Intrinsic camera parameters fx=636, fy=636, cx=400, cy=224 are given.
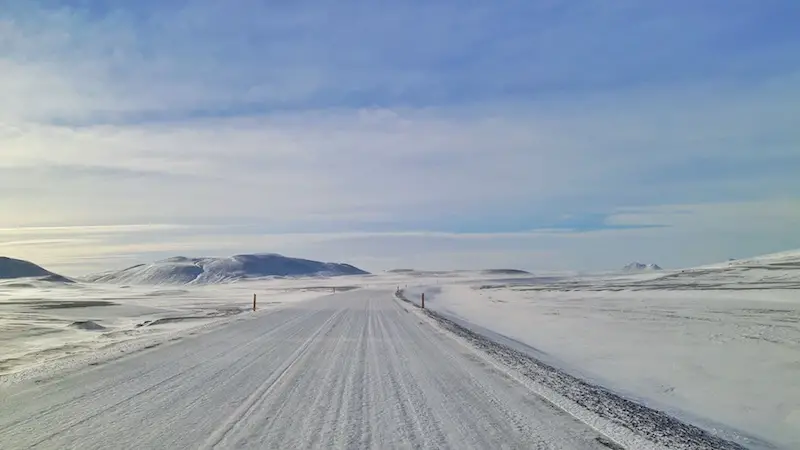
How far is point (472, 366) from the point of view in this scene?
1293 centimetres

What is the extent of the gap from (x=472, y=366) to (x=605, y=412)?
447 cm

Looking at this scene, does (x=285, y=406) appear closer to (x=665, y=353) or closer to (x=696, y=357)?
(x=696, y=357)

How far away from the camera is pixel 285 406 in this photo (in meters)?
8.60

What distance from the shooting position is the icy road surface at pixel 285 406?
22.4 ft

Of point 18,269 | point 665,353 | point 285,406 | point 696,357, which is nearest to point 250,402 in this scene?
point 285,406

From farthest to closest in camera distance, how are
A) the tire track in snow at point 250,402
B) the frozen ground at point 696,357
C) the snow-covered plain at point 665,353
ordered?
the snow-covered plain at point 665,353
the frozen ground at point 696,357
the tire track in snow at point 250,402

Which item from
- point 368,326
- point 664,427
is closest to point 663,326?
point 368,326

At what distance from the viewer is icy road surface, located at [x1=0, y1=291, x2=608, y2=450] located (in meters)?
6.83

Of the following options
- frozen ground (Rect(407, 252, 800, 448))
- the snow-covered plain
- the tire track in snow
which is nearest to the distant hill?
the snow-covered plain

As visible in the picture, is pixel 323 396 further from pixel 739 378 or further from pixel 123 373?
pixel 739 378

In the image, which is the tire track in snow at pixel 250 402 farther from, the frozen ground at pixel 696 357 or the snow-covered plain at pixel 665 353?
the frozen ground at pixel 696 357

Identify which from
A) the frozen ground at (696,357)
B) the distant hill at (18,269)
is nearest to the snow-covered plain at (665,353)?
the frozen ground at (696,357)

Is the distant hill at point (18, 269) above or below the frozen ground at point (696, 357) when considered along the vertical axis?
above

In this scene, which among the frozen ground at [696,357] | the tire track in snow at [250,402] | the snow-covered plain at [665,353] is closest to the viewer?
the tire track in snow at [250,402]
